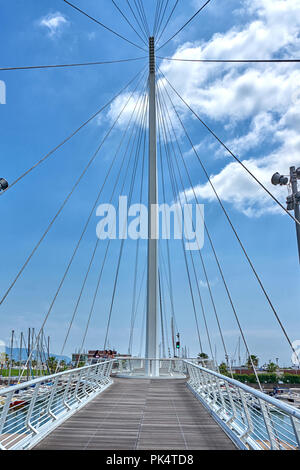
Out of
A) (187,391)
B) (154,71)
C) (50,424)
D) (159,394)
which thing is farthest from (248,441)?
(154,71)

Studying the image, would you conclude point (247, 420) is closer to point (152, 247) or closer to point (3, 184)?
point (3, 184)

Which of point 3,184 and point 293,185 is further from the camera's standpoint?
point 3,184

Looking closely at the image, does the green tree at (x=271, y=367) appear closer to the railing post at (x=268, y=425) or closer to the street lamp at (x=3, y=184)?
the street lamp at (x=3, y=184)

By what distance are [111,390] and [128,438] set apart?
19.8ft

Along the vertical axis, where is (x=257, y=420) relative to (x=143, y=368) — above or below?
below

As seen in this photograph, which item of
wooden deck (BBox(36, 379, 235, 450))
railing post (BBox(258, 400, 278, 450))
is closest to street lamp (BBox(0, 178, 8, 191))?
wooden deck (BBox(36, 379, 235, 450))

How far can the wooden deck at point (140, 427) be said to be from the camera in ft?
15.7

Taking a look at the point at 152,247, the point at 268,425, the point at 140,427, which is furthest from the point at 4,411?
the point at 152,247

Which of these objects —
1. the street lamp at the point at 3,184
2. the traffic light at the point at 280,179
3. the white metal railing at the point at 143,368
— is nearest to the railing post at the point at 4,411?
the street lamp at the point at 3,184

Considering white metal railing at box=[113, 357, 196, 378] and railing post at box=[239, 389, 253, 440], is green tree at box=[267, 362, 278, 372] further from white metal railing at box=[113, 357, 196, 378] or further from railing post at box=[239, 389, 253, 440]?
railing post at box=[239, 389, 253, 440]

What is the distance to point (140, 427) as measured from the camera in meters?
5.87

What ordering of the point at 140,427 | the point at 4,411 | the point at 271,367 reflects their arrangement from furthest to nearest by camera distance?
the point at 271,367, the point at 140,427, the point at 4,411

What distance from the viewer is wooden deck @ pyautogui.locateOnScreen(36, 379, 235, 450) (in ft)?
15.7

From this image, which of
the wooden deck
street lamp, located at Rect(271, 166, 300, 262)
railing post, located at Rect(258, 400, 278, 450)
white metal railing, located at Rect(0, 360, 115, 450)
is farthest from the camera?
street lamp, located at Rect(271, 166, 300, 262)
